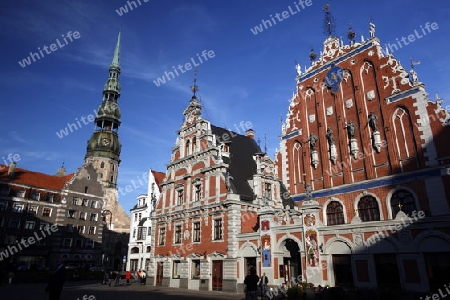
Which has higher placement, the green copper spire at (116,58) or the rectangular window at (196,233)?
the green copper spire at (116,58)

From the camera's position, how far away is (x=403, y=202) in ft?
60.6

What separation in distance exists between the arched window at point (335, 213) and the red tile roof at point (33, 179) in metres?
42.9

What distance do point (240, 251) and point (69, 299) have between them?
12118 millimetres

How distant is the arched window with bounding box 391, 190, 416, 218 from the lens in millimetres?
18172

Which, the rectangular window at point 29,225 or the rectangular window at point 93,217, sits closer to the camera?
the rectangular window at point 29,225

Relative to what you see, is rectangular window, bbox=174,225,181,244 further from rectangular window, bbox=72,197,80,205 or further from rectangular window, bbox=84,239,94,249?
rectangular window, bbox=72,197,80,205

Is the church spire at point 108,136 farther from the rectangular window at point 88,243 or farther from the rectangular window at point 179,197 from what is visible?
the rectangular window at point 179,197

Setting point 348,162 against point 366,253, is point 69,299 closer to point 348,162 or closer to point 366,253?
point 366,253

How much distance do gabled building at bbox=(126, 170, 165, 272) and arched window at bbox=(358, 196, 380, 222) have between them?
104 ft

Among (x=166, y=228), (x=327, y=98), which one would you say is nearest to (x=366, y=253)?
(x=327, y=98)

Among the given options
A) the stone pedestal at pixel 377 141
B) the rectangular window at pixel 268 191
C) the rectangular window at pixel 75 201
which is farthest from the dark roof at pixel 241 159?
the rectangular window at pixel 75 201

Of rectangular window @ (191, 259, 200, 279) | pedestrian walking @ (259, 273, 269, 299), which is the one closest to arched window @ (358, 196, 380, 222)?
pedestrian walking @ (259, 273, 269, 299)

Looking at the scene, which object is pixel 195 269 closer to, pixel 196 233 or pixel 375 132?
pixel 196 233

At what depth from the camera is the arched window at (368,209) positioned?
19.5 meters
